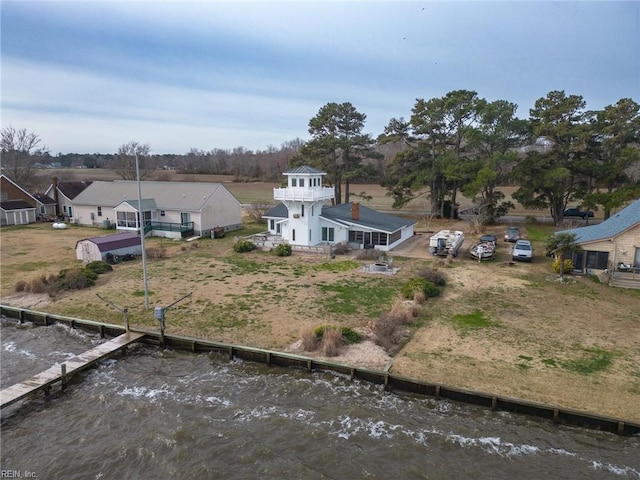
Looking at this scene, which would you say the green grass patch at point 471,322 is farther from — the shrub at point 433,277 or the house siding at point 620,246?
the house siding at point 620,246

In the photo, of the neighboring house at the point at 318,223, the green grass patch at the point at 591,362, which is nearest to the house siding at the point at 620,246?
the green grass patch at the point at 591,362

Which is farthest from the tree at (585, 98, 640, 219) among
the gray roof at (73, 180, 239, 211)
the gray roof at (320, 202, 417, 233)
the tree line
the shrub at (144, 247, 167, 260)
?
the shrub at (144, 247, 167, 260)

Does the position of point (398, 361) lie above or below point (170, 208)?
below

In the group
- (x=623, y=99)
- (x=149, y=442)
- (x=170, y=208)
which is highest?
(x=623, y=99)

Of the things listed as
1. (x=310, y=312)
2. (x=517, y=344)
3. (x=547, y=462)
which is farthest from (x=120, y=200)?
(x=547, y=462)

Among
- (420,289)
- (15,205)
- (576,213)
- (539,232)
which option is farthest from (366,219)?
(15,205)

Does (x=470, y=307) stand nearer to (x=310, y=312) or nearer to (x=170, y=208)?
(x=310, y=312)
